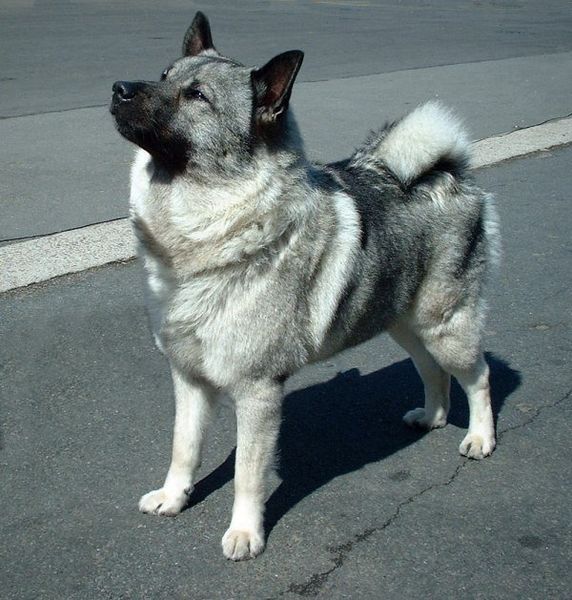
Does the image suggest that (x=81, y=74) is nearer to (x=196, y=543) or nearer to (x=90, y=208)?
(x=90, y=208)

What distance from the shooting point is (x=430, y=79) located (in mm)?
12164

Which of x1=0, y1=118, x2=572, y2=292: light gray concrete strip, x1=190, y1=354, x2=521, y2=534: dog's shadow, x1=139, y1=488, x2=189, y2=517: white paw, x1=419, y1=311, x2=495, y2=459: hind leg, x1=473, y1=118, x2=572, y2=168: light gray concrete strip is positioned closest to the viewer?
x1=139, y1=488, x2=189, y2=517: white paw

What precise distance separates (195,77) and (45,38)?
466 inches

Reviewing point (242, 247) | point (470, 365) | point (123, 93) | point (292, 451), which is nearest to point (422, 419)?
point (470, 365)

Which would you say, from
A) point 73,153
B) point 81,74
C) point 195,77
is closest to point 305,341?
point 195,77

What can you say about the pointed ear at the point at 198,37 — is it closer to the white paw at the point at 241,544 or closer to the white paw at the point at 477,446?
the white paw at the point at 241,544

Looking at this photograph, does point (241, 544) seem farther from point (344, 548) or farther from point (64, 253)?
point (64, 253)

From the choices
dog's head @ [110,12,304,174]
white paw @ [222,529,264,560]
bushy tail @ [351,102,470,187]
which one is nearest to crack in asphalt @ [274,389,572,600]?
white paw @ [222,529,264,560]

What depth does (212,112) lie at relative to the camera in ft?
10.6

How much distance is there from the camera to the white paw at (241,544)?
10.8 ft

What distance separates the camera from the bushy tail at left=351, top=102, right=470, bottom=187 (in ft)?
12.7

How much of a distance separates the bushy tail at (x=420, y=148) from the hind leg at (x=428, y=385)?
2.63 ft

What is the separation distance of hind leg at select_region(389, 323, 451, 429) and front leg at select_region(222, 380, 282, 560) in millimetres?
1128

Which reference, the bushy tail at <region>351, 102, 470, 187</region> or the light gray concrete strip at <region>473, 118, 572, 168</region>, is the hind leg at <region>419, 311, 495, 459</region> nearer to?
the bushy tail at <region>351, 102, 470, 187</region>
